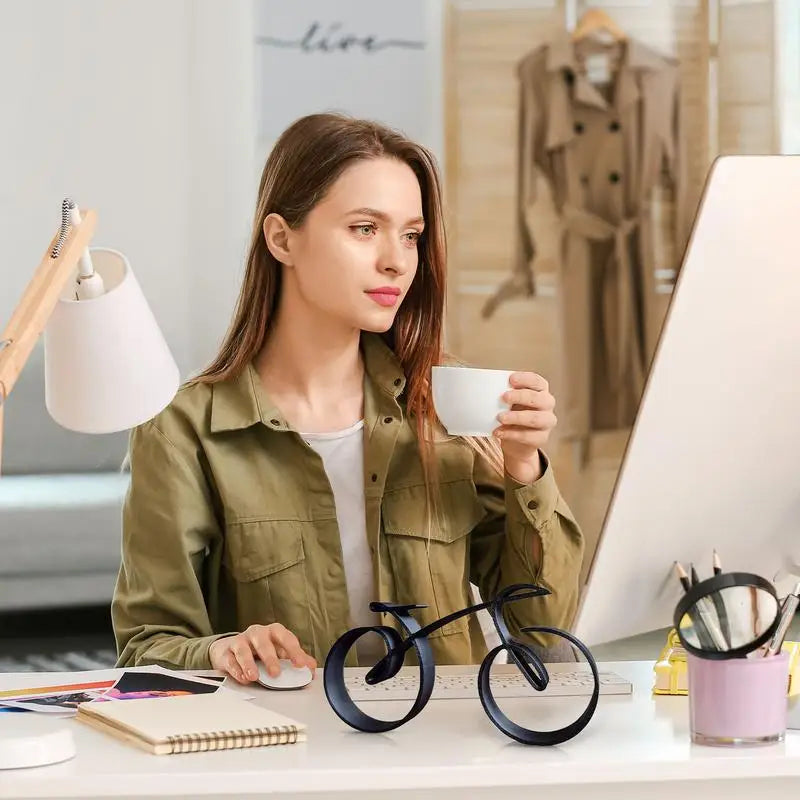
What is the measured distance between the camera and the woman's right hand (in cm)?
106

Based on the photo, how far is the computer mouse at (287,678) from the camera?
3.41 feet

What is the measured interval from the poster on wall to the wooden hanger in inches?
17.8

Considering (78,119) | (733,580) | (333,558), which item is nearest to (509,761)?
(733,580)

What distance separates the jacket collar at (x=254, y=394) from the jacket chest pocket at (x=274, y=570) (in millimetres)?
113

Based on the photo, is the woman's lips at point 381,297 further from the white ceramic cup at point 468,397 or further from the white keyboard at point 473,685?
the white keyboard at point 473,685

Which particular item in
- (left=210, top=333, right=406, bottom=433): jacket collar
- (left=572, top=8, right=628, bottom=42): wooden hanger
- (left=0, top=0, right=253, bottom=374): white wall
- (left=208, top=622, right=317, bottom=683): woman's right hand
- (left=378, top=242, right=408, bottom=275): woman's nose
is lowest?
(left=208, top=622, right=317, bottom=683): woman's right hand

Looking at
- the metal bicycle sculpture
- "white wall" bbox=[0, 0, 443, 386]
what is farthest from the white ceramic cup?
"white wall" bbox=[0, 0, 443, 386]

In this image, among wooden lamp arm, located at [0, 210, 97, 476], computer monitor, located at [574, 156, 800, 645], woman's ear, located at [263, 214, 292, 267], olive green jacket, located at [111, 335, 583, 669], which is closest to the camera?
wooden lamp arm, located at [0, 210, 97, 476]

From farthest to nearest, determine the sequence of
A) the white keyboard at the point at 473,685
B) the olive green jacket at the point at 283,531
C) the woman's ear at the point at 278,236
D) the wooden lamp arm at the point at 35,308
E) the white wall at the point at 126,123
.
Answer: the white wall at the point at 126,123, the woman's ear at the point at 278,236, the olive green jacket at the point at 283,531, the white keyboard at the point at 473,685, the wooden lamp arm at the point at 35,308

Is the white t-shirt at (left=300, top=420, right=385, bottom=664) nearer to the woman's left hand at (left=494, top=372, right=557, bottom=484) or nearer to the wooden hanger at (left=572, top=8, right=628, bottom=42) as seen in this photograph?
the woman's left hand at (left=494, top=372, right=557, bottom=484)

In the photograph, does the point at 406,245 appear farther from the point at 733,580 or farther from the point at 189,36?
the point at 189,36

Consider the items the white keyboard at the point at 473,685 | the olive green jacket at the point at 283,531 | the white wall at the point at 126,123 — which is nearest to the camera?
the white keyboard at the point at 473,685

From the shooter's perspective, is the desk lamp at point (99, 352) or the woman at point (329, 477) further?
the woman at point (329, 477)

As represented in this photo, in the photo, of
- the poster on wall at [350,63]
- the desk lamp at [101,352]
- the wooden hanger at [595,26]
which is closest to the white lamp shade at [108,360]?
the desk lamp at [101,352]
